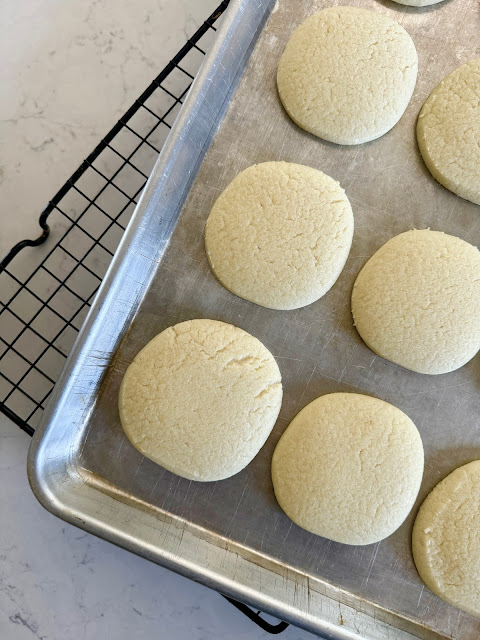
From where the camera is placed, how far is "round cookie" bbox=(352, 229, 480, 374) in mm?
1116

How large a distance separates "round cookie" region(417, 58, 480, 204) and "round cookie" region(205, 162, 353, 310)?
24 cm

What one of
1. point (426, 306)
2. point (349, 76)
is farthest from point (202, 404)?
point (349, 76)

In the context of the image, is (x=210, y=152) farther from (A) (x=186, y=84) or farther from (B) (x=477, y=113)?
(B) (x=477, y=113)

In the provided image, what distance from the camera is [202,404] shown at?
3.59ft

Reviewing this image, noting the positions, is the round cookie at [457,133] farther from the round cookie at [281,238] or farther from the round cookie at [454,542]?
the round cookie at [454,542]

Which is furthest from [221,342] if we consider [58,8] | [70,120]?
[58,8]

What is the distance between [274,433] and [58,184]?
0.83 metres

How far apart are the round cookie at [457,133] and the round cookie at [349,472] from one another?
0.53 m

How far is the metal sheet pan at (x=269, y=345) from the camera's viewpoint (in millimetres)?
1089

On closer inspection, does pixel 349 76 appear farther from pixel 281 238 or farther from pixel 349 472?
pixel 349 472

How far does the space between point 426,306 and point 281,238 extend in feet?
1.12

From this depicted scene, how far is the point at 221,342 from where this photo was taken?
1104 mm

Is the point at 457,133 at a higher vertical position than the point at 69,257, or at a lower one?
higher

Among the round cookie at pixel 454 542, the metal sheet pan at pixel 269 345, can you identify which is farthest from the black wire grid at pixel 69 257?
the round cookie at pixel 454 542
